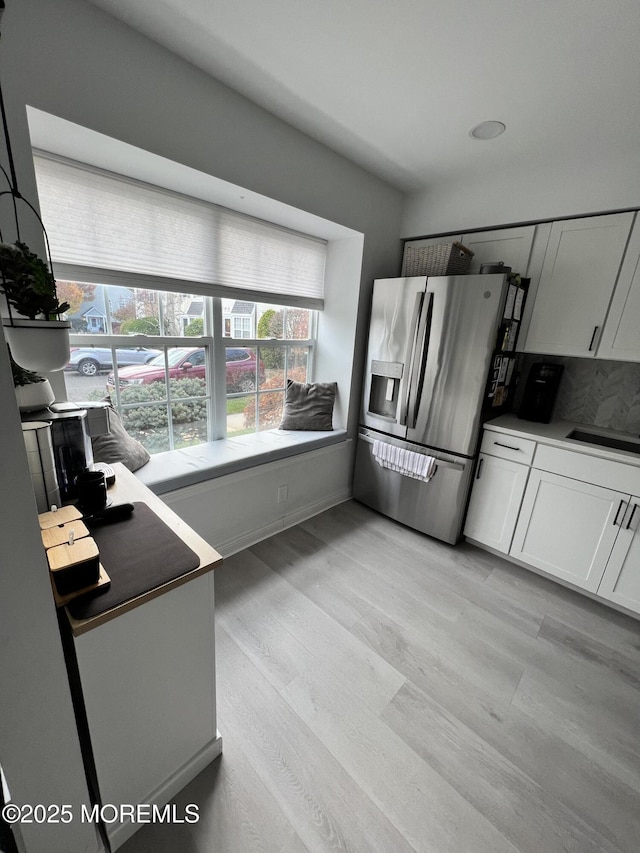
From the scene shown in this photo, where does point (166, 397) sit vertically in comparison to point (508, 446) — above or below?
above

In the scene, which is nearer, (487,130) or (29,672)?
(29,672)

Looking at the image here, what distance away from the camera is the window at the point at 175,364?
1.81 meters

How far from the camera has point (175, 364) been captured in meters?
2.14

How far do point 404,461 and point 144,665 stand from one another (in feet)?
6.36

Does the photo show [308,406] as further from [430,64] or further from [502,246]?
[430,64]

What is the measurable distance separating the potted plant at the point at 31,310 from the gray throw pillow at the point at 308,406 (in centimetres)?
190

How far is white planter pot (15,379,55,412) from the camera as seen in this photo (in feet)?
3.50

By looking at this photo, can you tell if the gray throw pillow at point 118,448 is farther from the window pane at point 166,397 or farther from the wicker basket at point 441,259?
the wicker basket at point 441,259

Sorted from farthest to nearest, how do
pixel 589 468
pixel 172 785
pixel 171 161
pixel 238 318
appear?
pixel 238 318 < pixel 589 468 < pixel 171 161 < pixel 172 785

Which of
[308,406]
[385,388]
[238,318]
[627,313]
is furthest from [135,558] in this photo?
[627,313]

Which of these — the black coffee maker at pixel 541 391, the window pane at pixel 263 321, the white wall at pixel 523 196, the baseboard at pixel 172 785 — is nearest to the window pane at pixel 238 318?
the window pane at pixel 263 321

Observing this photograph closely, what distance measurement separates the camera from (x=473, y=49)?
1315mm

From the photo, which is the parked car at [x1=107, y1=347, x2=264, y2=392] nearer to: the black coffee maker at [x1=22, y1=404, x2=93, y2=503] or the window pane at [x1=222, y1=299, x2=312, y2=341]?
the window pane at [x1=222, y1=299, x2=312, y2=341]

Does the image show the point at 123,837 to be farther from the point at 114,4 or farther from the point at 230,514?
the point at 114,4
